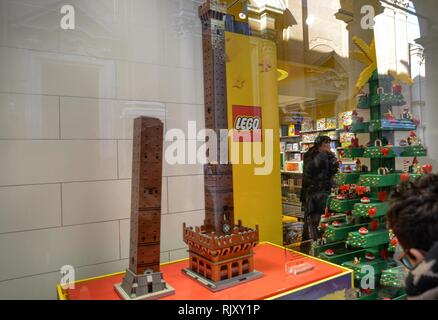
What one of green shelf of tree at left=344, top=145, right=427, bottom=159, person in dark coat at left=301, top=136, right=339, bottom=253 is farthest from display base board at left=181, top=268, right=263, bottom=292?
person in dark coat at left=301, top=136, right=339, bottom=253

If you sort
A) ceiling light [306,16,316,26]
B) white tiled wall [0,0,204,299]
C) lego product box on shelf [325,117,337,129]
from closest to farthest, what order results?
white tiled wall [0,0,204,299], lego product box on shelf [325,117,337,129], ceiling light [306,16,316,26]

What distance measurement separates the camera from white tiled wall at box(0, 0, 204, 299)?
4.11 ft

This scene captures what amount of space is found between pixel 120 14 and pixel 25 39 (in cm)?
43

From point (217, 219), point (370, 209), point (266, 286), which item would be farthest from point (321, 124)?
point (266, 286)

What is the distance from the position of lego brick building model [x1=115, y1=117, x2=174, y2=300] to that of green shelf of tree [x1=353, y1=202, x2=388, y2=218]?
948 millimetres

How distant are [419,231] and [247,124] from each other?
3.96ft

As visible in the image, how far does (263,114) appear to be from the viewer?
1.86m

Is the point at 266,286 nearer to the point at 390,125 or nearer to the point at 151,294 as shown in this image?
the point at 151,294

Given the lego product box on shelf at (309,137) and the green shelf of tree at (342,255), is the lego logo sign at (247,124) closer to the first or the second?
the lego product box on shelf at (309,137)

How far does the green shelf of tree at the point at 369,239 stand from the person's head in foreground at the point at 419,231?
779mm

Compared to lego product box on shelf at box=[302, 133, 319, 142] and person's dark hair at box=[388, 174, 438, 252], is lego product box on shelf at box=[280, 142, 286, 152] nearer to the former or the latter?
lego product box on shelf at box=[302, 133, 319, 142]

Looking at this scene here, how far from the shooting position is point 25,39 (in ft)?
4.17

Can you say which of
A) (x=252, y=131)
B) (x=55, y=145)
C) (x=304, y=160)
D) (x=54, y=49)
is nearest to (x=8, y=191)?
(x=55, y=145)

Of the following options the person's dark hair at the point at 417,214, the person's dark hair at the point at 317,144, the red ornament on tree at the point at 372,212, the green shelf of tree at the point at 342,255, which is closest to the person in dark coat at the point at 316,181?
the person's dark hair at the point at 317,144
